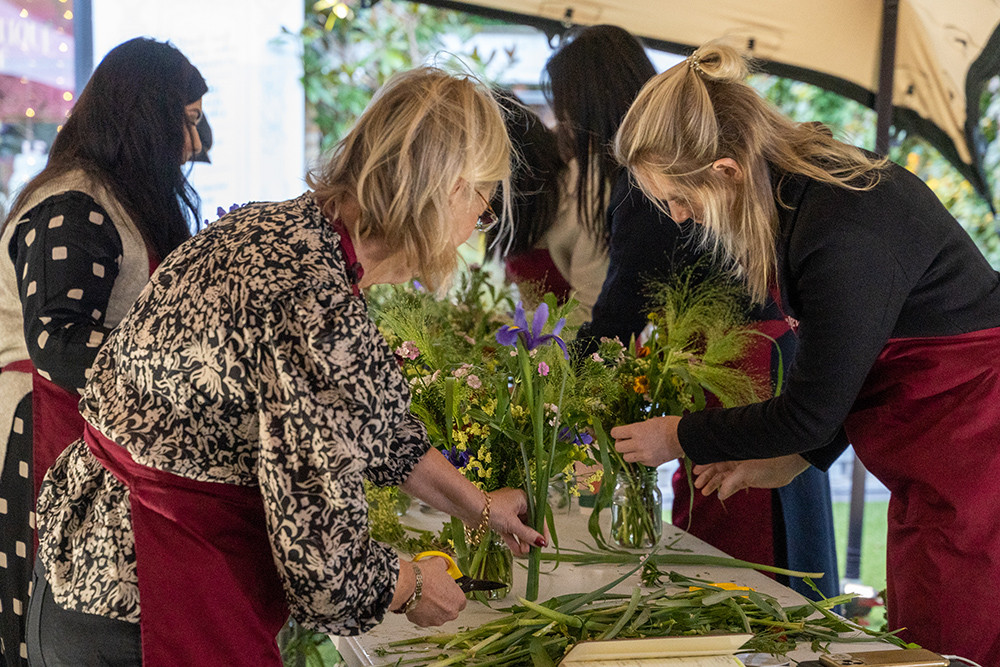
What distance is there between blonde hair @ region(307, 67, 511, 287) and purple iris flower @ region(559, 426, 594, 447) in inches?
19.6

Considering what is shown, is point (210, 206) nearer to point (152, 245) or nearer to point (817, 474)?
point (152, 245)

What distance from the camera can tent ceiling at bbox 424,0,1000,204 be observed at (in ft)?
9.09

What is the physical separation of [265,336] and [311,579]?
0.26m

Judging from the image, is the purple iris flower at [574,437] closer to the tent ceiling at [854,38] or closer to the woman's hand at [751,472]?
the woman's hand at [751,472]

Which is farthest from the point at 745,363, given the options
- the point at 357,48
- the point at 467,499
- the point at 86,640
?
the point at 357,48

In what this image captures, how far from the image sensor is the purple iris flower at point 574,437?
61.6 inches

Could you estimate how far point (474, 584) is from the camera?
4.42ft

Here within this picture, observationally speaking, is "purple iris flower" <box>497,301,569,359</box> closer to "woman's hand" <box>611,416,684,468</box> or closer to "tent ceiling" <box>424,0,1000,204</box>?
"woman's hand" <box>611,416,684,468</box>

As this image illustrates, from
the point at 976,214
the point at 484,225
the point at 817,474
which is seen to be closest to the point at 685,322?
the point at 484,225

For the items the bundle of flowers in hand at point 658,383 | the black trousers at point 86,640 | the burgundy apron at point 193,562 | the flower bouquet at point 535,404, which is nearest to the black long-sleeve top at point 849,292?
the bundle of flowers in hand at point 658,383

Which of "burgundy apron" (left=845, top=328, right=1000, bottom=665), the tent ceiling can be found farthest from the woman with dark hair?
the tent ceiling

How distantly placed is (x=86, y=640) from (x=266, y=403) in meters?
0.39

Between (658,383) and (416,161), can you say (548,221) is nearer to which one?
(658,383)

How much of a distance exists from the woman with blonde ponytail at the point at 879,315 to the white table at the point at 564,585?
0.23m
